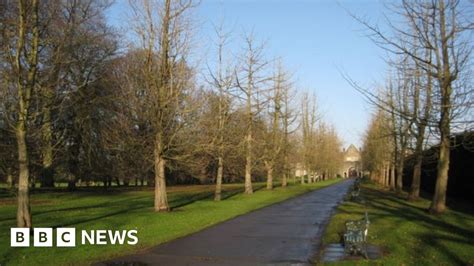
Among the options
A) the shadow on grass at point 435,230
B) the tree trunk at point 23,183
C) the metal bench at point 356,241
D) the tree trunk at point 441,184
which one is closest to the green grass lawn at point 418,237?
the shadow on grass at point 435,230

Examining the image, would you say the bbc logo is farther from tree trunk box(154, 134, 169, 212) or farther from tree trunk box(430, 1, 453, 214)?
tree trunk box(430, 1, 453, 214)

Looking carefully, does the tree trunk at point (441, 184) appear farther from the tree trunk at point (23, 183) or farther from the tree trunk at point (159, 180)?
the tree trunk at point (23, 183)

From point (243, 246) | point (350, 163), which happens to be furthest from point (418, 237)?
point (350, 163)

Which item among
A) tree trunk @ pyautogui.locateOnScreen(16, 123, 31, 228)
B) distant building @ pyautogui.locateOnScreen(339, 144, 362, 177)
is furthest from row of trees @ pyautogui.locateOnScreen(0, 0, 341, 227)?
distant building @ pyautogui.locateOnScreen(339, 144, 362, 177)

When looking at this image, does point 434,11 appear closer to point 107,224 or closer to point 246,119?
point 107,224

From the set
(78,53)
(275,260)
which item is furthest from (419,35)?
(78,53)

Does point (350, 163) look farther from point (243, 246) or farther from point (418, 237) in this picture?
point (243, 246)

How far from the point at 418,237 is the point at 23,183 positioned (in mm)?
11004

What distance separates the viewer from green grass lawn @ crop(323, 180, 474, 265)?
11.1 metres

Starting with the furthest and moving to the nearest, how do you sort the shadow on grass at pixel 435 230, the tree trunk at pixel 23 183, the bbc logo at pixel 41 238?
the tree trunk at pixel 23 183
the bbc logo at pixel 41 238
the shadow on grass at pixel 435 230

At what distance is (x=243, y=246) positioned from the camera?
12852mm

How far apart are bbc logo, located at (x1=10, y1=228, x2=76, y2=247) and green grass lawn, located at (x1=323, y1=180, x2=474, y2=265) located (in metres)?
6.42

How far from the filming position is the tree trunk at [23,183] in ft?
48.2

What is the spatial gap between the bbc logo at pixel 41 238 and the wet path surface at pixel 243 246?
2.31m
